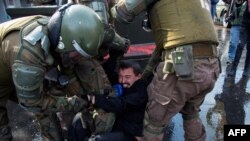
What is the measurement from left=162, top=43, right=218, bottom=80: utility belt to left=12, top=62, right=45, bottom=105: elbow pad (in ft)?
2.82

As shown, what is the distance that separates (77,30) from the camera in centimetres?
224

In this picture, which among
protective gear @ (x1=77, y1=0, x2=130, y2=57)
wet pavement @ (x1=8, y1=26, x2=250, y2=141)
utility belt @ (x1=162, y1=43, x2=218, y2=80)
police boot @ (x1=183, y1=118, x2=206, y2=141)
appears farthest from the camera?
wet pavement @ (x1=8, y1=26, x2=250, y2=141)

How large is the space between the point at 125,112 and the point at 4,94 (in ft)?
3.07

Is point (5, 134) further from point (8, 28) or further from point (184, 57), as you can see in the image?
point (184, 57)

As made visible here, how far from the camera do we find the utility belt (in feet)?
8.18

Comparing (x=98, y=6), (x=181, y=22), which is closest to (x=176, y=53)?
(x=181, y=22)

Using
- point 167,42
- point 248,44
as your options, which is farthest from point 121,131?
point 248,44

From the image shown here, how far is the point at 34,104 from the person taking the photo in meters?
2.43

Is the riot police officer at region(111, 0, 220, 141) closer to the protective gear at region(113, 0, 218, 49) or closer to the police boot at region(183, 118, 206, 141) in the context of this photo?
the protective gear at region(113, 0, 218, 49)

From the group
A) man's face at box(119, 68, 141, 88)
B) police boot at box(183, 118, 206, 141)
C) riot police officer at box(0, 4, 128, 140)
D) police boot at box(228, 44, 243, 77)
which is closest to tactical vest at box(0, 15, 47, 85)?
riot police officer at box(0, 4, 128, 140)

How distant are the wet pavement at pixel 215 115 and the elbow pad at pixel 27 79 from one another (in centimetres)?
147

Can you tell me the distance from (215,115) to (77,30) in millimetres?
2355

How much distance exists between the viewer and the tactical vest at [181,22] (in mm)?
2512

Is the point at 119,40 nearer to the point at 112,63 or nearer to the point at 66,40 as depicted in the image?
the point at 112,63
